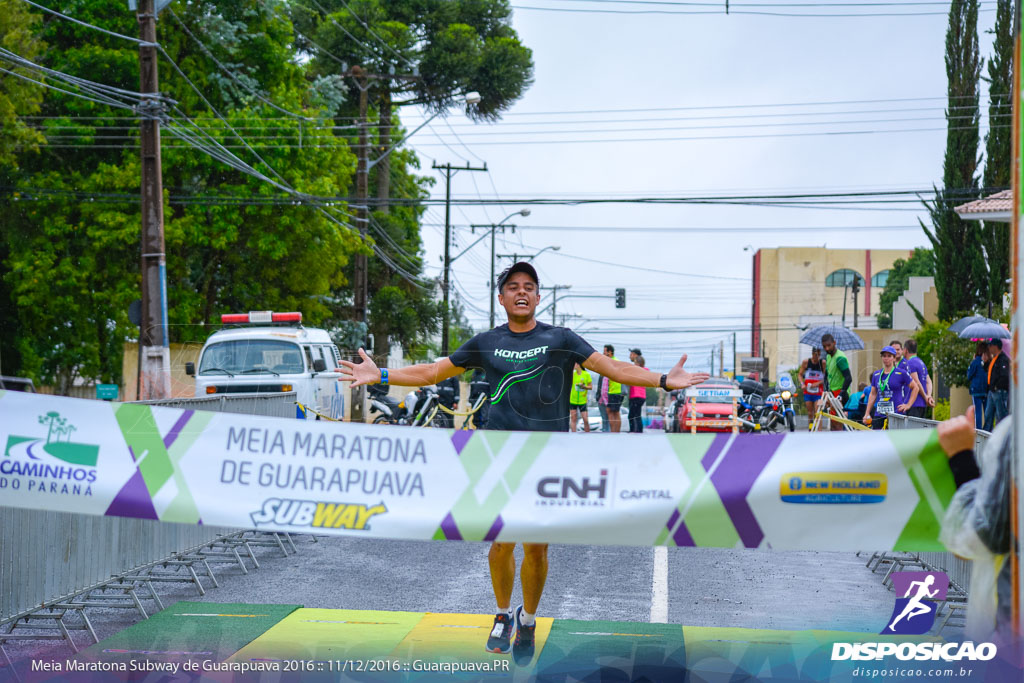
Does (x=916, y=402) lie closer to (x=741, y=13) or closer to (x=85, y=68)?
(x=741, y=13)

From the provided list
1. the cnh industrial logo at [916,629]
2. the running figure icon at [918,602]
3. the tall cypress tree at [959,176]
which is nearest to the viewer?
the cnh industrial logo at [916,629]

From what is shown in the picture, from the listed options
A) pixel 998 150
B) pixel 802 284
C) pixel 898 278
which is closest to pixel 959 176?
pixel 998 150

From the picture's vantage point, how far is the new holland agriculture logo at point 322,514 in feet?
16.4

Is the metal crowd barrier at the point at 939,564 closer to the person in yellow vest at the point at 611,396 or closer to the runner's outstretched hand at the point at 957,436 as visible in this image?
the runner's outstretched hand at the point at 957,436

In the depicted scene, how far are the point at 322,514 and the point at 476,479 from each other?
714 millimetres

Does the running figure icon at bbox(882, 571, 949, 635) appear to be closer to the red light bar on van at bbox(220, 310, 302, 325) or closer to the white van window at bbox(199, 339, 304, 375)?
the white van window at bbox(199, 339, 304, 375)

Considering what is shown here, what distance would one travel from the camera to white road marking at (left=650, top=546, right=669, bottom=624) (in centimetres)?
778

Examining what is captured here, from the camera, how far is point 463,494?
5020mm

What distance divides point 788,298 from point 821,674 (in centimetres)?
9553

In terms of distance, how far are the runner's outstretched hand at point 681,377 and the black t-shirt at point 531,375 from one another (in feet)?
2.32

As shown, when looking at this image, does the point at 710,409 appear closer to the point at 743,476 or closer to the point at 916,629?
the point at 916,629

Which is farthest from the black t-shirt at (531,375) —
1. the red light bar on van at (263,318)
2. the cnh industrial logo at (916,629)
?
the red light bar on van at (263,318)

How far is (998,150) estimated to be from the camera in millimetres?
32156

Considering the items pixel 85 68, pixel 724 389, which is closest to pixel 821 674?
pixel 724 389
